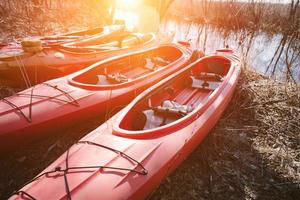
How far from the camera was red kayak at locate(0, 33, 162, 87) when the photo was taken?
14.8 feet

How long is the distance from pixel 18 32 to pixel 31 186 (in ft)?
23.1

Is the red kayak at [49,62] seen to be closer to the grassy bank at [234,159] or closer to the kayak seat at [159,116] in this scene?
the grassy bank at [234,159]

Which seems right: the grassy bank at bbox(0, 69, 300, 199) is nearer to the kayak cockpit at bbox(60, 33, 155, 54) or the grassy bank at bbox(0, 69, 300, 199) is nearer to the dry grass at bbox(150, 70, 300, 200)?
the dry grass at bbox(150, 70, 300, 200)

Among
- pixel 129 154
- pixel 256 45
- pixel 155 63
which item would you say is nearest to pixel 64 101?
pixel 129 154

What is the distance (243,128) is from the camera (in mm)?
4191

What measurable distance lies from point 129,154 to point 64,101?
1479 millimetres

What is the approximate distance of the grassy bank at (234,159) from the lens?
302cm

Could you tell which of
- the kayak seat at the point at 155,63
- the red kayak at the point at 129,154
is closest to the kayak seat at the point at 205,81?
the red kayak at the point at 129,154

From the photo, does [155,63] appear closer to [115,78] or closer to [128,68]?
[128,68]

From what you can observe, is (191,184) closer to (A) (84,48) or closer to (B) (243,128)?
(B) (243,128)

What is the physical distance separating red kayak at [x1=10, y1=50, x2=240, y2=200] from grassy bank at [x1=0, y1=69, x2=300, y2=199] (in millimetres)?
343

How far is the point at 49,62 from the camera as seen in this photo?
481 cm

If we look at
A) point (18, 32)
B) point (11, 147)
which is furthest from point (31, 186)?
point (18, 32)

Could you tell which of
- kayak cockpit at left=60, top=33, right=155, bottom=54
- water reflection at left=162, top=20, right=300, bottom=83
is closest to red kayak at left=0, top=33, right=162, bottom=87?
kayak cockpit at left=60, top=33, right=155, bottom=54
